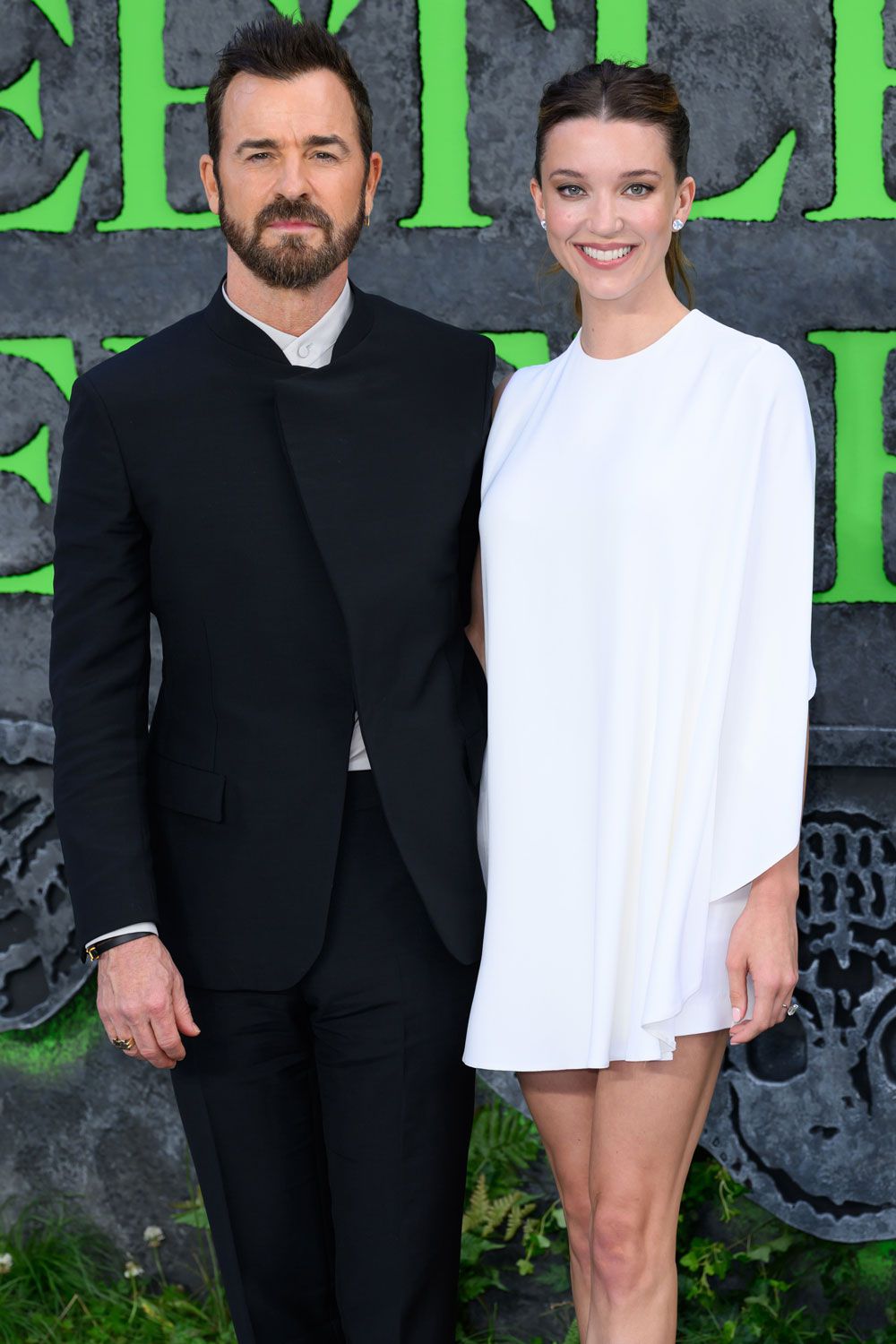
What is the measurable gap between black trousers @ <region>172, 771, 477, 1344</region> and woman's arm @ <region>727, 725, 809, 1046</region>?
17.4 inches

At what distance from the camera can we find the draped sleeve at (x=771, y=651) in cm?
202

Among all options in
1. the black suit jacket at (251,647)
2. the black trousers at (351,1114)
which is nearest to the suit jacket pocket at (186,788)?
the black suit jacket at (251,647)

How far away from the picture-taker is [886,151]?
3199 mm

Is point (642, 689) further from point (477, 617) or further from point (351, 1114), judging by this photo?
point (351, 1114)

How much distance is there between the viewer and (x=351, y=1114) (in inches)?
89.4

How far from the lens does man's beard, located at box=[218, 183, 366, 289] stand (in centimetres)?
220

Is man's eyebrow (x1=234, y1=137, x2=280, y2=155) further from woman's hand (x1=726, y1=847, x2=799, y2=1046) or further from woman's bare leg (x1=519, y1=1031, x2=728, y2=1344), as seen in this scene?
woman's bare leg (x1=519, y1=1031, x2=728, y2=1344)

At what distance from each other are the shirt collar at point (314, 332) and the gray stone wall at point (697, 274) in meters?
1.10

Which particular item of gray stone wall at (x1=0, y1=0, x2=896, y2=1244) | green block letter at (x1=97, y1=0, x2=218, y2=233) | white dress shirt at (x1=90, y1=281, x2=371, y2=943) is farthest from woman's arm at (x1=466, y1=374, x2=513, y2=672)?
green block letter at (x1=97, y1=0, x2=218, y2=233)

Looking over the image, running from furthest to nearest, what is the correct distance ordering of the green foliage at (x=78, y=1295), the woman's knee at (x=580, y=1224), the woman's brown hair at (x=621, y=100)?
1. the green foliage at (x=78, y=1295)
2. the woman's knee at (x=580, y=1224)
3. the woman's brown hair at (x=621, y=100)

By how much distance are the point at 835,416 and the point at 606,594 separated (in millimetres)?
1399

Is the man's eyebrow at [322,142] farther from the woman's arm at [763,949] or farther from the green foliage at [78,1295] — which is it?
the green foliage at [78,1295]

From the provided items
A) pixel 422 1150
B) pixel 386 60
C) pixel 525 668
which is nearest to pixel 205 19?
pixel 386 60

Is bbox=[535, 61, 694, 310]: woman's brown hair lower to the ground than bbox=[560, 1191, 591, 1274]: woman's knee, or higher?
higher
